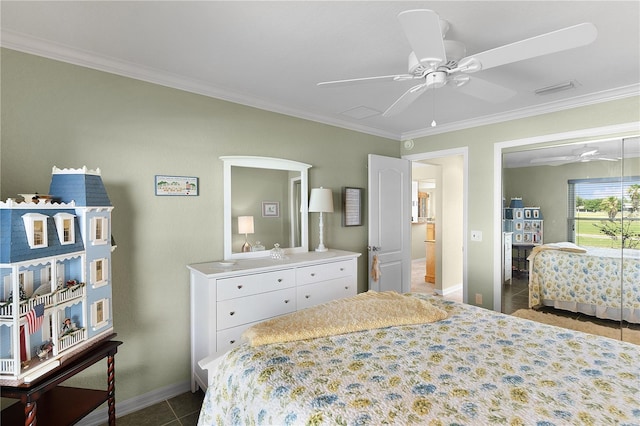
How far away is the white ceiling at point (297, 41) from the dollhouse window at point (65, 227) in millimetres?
1107

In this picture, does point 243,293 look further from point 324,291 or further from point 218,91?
point 218,91

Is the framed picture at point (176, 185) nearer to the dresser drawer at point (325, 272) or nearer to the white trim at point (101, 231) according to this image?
the white trim at point (101, 231)

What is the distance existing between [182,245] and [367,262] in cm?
228

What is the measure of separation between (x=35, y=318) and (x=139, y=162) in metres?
1.26

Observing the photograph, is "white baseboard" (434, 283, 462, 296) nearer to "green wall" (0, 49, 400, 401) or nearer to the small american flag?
"green wall" (0, 49, 400, 401)

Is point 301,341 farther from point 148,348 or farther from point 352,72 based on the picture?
point 352,72

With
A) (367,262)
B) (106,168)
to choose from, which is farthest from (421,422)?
(367,262)

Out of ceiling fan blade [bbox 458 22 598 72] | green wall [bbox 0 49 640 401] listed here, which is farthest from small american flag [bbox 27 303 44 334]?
ceiling fan blade [bbox 458 22 598 72]

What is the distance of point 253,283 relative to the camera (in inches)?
97.8

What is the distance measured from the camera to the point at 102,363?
222 cm

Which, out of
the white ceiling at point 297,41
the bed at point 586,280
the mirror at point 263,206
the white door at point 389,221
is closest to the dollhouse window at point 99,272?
the mirror at point 263,206

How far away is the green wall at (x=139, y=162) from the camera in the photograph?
200 cm

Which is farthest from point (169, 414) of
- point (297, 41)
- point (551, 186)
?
point (551, 186)

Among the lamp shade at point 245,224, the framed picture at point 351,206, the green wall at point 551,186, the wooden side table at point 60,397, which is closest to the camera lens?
the wooden side table at point 60,397
